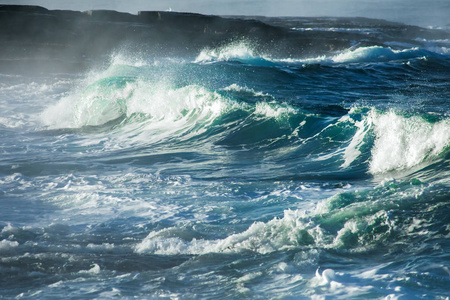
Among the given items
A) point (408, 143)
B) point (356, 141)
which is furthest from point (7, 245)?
point (356, 141)

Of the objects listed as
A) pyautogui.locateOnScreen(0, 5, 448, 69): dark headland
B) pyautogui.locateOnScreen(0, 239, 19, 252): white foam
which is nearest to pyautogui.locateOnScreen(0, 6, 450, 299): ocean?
pyautogui.locateOnScreen(0, 239, 19, 252): white foam

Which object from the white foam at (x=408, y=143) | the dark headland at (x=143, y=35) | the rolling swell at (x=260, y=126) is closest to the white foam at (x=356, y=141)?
the rolling swell at (x=260, y=126)

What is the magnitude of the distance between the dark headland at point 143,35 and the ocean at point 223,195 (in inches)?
1083

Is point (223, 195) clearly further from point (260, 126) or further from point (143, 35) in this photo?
point (143, 35)

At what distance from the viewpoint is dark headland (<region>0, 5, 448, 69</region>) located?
42938 mm

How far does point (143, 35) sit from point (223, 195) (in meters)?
45.0

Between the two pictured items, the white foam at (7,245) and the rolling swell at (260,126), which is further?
the rolling swell at (260,126)

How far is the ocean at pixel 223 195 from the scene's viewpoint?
13.1ft

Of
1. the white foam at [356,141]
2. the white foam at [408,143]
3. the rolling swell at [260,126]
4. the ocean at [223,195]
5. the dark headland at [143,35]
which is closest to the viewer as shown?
the ocean at [223,195]

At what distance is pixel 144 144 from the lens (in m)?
10.7

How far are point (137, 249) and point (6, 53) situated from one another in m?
39.8

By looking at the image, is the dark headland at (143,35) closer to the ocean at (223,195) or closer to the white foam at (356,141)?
the ocean at (223,195)

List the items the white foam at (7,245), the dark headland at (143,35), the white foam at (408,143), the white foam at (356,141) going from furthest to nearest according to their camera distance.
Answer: the dark headland at (143,35)
the white foam at (356,141)
the white foam at (408,143)
the white foam at (7,245)

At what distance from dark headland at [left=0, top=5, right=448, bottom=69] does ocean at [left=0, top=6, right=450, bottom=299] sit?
27.5 metres
